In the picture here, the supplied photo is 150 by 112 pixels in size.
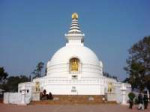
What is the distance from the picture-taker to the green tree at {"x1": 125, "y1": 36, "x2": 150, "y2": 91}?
40.6 meters

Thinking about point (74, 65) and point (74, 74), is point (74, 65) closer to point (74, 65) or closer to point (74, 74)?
point (74, 65)

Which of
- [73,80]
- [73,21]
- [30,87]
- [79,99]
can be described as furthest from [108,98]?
[73,21]

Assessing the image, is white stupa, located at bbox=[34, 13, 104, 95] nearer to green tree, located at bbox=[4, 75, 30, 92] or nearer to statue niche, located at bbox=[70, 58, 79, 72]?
statue niche, located at bbox=[70, 58, 79, 72]

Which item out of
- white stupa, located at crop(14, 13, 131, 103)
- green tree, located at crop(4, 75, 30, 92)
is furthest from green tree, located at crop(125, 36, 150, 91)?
green tree, located at crop(4, 75, 30, 92)

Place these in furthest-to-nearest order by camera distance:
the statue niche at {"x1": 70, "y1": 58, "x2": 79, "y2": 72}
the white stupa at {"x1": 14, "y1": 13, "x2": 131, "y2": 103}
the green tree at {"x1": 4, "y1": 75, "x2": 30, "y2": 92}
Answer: the green tree at {"x1": 4, "y1": 75, "x2": 30, "y2": 92} → the statue niche at {"x1": 70, "y1": 58, "x2": 79, "y2": 72} → the white stupa at {"x1": 14, "y1": 13, "x2": 131, "y2": 103}

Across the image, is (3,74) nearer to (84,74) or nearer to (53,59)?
(53,59)

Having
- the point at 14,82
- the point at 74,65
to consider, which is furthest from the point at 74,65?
the point at 14,82

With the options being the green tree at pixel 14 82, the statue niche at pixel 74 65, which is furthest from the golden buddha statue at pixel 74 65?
the green tree at pixel 14 82

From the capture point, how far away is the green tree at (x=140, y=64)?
40.6 metres

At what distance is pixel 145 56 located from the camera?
4106 cm

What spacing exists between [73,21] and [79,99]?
1835 centimetres

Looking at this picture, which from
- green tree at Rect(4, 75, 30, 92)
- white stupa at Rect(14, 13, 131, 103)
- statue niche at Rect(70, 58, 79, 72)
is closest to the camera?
white stupa at Rect(14, 13, 131, 103)

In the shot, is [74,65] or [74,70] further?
[74,65]

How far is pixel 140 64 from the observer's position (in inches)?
1610
